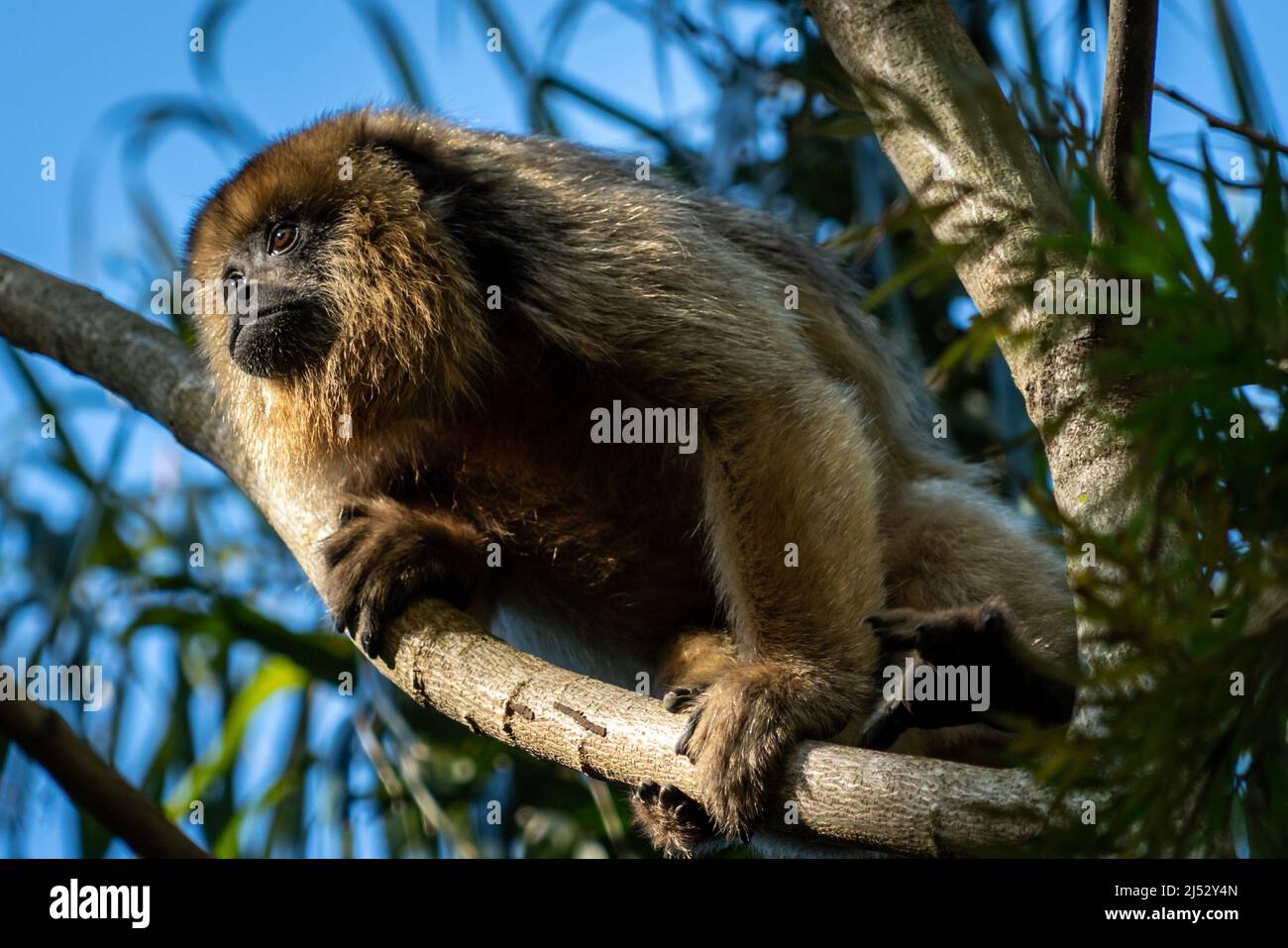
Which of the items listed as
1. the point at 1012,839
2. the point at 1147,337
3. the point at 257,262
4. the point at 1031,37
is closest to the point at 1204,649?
the point at 1147,337

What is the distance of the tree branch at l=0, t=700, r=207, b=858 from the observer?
2.23 meters

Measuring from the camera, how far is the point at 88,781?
2301 millimetres

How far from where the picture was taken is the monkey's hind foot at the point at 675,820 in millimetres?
2779

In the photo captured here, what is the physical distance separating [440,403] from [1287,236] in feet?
8.70

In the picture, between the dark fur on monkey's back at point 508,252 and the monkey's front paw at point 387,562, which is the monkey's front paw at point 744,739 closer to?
the dark fur on monkey's back at point 508,252

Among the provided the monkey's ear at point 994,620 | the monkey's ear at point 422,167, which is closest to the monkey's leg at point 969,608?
the monkey's ear at point 994,620

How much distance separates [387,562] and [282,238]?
3.29 ft

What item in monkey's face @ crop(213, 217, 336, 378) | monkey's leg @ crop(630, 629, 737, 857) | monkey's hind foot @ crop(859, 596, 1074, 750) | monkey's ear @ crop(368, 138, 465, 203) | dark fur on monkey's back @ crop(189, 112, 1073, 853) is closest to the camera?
monkey's hind foot @ crop(859, 596, 1074, 750)

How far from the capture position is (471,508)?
383 cm

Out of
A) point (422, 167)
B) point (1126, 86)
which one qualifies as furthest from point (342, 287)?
point (1126, 86)

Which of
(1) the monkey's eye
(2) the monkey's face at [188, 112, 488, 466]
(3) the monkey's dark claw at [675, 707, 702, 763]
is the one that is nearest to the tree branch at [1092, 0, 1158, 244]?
(3) the monkey's dark claw at [675, 707, 702, 763]

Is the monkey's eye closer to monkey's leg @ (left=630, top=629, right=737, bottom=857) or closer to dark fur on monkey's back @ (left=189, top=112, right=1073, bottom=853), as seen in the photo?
dark fur on monkey's back @ (left=189, top=112, right=1073, bottom=853)

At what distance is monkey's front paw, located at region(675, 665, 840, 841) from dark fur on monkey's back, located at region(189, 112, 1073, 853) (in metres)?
0.11

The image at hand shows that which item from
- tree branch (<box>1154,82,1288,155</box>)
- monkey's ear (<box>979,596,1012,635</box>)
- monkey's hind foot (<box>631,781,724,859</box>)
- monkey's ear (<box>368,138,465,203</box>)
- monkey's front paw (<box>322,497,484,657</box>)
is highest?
monkey's ear (<box>368,138,465,203</box>)
